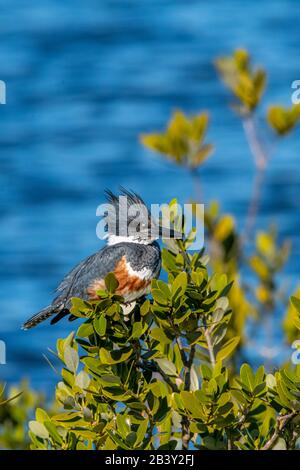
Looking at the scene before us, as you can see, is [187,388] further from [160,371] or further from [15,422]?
[15,422]

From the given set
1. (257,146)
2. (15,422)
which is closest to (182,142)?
(257,146)

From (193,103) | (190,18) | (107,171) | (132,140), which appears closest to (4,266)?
(107,171)

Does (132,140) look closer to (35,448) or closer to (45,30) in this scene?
(45,30)

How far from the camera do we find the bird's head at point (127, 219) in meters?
3.54

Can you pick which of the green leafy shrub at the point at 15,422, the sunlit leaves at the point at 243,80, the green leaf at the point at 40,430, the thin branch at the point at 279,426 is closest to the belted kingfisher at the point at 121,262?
the green leaf at the point at 40,430

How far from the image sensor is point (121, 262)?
132 inches

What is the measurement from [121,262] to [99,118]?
882 centimetres

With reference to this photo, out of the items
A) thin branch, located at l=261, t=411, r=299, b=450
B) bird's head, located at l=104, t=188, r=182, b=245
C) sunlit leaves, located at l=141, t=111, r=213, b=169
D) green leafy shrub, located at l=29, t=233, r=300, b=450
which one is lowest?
thin branch, located at l=261, t=411, r=299, b=450

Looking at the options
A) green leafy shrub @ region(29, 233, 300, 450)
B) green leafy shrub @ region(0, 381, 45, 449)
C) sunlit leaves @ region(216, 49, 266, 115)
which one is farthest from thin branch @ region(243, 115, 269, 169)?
green leafy shrub @ region(29, 233, 300, 450)

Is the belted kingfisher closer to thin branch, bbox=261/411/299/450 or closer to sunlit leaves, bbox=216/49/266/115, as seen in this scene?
thin branch, bbox=261/411/299/450

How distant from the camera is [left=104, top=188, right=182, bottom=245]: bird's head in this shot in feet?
11.6

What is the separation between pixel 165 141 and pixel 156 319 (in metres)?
1.75

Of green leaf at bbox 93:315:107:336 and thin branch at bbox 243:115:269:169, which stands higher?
thin branch at bbox 243:115:269:169

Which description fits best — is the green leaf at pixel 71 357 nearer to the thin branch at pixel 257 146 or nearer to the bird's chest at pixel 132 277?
the bird's chest at pixel 132 277
